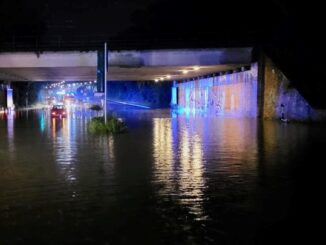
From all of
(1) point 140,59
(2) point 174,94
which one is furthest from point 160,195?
(2) point 174,94

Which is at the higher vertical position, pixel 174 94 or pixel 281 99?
pixel 174 94

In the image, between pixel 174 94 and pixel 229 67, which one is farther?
pixel 174 94

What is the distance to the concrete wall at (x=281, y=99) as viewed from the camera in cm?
3766

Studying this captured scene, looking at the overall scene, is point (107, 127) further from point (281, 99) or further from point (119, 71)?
point (119, 71)

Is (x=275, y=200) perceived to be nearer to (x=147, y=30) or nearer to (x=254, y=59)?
(x=254, y=59)

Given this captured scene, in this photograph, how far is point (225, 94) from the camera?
54.5m

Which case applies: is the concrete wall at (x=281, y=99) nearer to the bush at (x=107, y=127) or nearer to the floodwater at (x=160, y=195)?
the bush at (x=107, y=127)

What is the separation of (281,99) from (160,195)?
1204 inches

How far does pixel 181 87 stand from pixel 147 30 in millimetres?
12108

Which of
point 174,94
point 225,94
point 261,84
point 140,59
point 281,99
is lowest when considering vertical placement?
point 281,99

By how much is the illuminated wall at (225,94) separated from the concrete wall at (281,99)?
2.22 m

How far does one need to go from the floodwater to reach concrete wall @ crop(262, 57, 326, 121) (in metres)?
18.0

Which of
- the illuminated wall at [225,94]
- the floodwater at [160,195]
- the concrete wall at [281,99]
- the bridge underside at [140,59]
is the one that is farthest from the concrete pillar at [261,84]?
the floodwater at [160,195]

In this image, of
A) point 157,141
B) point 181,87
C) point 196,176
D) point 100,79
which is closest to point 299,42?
point 100,79
